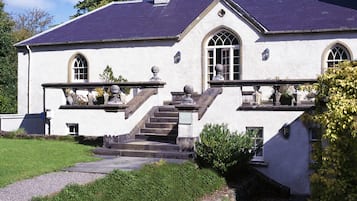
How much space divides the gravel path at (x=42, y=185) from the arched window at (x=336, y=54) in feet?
41.0

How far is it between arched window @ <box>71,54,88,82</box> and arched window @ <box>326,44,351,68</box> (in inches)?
456

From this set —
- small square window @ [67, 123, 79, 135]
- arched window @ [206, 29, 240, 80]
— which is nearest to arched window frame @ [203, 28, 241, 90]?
arched window @ [206, 29, 240, 80]

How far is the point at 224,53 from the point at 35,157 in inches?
439

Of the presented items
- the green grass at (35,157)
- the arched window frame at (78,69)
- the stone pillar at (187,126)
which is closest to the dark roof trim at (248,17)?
the stone pillar at (187,126)

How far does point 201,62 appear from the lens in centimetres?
2111

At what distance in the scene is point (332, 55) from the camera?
19.3 m

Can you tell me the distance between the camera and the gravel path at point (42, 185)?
8.31m

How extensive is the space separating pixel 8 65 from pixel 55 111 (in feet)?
61.5

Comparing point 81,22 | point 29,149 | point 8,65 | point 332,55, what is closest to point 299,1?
point 332,55

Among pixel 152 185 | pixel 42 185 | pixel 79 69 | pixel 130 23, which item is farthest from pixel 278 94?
pixel 79 69

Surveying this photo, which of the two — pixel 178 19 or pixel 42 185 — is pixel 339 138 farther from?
pixel 178 19

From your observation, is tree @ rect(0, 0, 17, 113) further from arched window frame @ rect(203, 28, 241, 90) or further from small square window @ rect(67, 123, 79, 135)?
arched window frame @ rect(203, 28, 241, 90)

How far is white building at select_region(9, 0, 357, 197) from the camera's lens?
14031 millimetres

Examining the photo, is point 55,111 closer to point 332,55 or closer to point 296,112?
point 296,112
